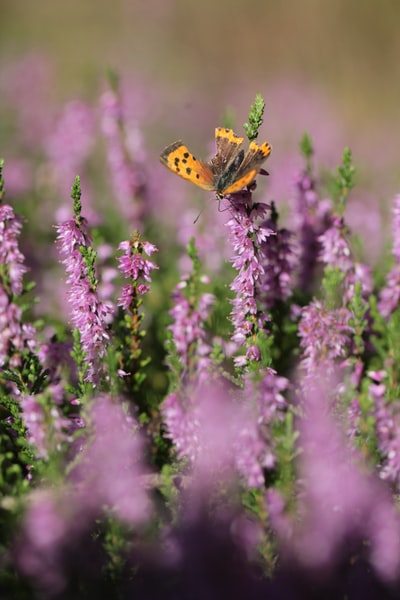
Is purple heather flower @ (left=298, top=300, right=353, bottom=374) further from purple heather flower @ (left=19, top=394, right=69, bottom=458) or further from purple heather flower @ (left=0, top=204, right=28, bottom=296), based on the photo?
purple heather flower @ (left=0, top=204, right=28, bottom=296)

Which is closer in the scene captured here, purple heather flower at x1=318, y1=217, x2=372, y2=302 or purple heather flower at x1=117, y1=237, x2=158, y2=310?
Answer: purple heather flower at x1=117, y1=237, x2=158, y2=310

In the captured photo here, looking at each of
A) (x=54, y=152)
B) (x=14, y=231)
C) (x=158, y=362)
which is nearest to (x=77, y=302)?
(x=14, y=231)

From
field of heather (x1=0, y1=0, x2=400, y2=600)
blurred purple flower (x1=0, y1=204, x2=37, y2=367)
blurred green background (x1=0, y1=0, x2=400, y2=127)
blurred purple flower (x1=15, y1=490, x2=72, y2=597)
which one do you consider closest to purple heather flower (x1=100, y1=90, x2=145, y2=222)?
field of heather (x1=0, y1=0, x2=400, y2=600)

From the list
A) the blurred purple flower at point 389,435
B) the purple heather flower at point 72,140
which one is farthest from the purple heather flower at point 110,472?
the purple heather flower at point 72,140

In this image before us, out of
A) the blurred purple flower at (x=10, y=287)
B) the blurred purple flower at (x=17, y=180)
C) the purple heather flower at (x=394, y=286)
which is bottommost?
→ the blurred purple flower at (x=10, y=287)

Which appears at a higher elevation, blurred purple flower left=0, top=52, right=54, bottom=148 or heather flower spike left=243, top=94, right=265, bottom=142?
blurred purple flower left=0, top=52, right=54, bottom=148

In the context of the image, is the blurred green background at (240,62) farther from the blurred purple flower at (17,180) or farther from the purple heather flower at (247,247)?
the purple heather flower at (247,247)
